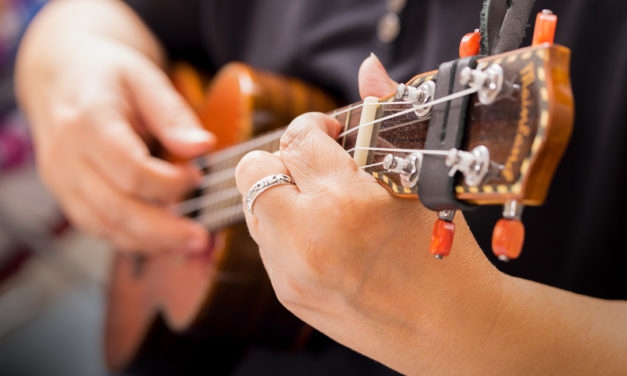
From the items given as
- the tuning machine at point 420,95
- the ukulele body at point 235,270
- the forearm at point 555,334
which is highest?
the tuning machine at point 420,95

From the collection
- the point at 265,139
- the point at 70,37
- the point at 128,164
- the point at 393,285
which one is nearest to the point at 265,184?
the point at 393,285

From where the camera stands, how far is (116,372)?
95 cm

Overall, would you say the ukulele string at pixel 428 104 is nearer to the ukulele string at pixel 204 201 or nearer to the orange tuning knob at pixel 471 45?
the orange tuning knob at pixel 471 45

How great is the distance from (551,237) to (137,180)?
53cm

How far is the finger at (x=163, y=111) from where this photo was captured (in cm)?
73

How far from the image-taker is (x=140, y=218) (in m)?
0.73

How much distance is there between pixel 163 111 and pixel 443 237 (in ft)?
1.85

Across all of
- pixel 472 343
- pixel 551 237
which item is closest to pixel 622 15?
pixel 551 237

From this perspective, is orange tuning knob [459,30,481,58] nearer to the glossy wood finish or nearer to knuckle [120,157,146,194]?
the glossy wood finish

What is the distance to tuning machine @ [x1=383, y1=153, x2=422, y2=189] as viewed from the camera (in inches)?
11.8

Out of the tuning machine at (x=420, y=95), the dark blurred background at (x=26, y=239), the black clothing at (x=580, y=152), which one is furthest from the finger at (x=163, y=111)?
the dark blurred background at (x=26, y=239)

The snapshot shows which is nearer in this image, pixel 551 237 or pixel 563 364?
pixel 563 364

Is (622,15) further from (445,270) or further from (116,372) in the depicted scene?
(116,372)

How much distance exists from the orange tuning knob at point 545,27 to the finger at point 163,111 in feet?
1.75
